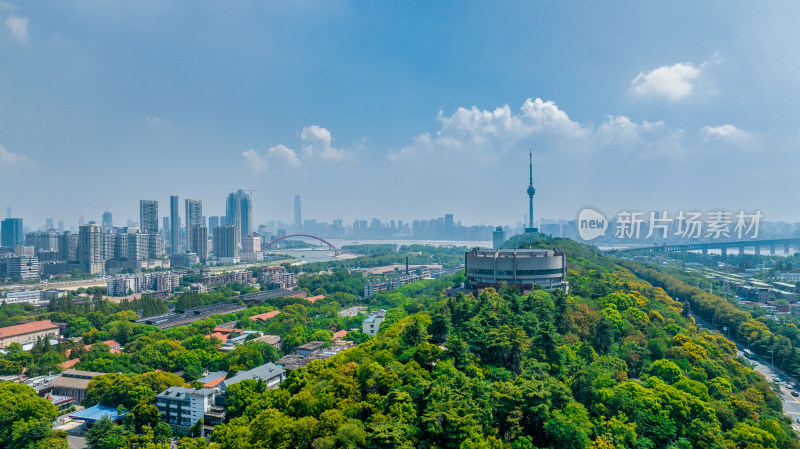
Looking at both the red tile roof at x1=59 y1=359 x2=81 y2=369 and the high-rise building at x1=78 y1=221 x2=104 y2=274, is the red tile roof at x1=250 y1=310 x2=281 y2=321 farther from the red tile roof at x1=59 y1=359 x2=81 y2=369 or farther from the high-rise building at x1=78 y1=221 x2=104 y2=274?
the high-rise building at x1=78 y1=221 x2=104 y2=274

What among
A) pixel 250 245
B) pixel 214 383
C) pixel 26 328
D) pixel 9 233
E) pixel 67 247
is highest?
pixel 9 233

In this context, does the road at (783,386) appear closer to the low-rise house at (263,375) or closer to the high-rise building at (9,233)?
the low-rise house at (263,375)

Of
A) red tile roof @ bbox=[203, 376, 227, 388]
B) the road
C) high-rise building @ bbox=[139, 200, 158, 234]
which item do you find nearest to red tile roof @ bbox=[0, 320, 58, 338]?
red tile roof @ bbox=[203, 376, 227, 388]

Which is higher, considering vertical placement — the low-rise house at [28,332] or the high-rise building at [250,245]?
the high-rise building at [250,245]

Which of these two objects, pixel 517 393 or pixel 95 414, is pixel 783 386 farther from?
pixel 95 414

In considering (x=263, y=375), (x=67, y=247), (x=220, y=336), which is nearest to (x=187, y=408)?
(x=263, y=375)

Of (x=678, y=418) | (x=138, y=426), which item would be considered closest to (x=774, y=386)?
(x=678, y=418)

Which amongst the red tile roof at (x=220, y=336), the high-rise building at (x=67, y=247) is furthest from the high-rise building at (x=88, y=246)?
the red tile roof at (x=220, y=336)
